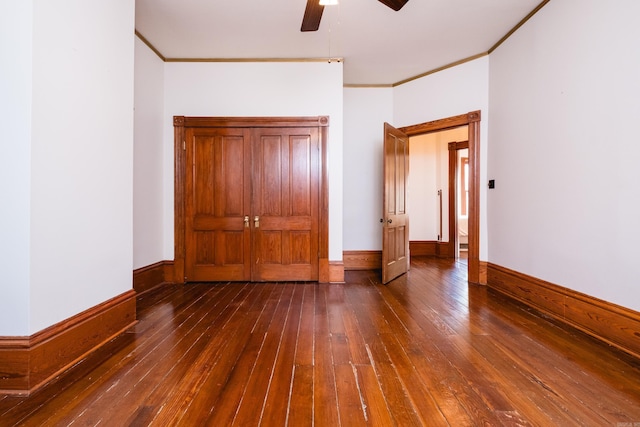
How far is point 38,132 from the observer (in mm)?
1733

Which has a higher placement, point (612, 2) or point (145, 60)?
point (145, 60)

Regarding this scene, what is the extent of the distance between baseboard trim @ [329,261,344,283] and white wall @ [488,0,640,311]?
197 centimetres

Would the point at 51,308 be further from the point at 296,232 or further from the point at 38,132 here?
the point at 296,232

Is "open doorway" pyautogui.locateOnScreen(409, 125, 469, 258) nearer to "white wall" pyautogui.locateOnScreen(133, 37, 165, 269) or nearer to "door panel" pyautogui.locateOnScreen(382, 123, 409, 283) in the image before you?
"door panel" pyautogui.locateOnScreen(382, 123, 409, 283)

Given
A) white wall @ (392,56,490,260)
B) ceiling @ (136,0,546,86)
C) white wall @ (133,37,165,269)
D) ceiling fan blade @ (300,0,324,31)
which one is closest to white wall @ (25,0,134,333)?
ceiling @ (136,0,546,86)

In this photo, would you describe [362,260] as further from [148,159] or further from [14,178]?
[14,178]

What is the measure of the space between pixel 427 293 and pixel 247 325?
7.04 feet

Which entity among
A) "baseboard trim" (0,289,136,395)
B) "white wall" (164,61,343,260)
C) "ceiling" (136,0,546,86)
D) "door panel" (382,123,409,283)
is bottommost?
"baseboard trim" (0,289,136,395)

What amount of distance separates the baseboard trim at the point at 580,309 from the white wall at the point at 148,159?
429 centimetres

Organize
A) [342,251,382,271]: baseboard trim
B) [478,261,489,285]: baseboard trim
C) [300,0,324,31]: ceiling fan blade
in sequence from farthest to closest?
[342,251,382,271]: baseboard trim, [478,261,489,285]: baseboard trim, [300,0,324,31]: ceiling fan blade

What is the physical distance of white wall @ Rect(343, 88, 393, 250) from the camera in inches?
200

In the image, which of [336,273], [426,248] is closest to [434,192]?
[426,248]

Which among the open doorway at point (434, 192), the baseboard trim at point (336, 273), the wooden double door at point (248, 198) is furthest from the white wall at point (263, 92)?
the open doorway at point (434, 192)

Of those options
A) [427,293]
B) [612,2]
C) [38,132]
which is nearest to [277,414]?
Result: [38,132]
